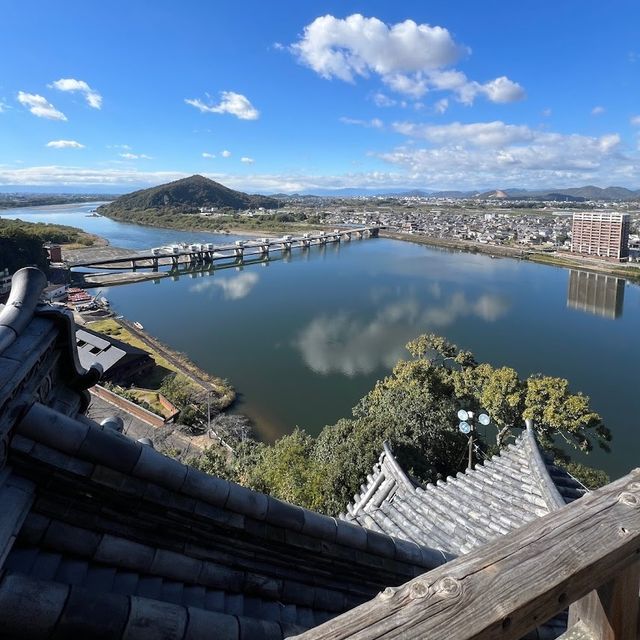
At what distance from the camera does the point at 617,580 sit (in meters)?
0.79

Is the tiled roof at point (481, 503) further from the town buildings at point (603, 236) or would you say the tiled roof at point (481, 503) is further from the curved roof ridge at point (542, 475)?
the town buildings at point (603, 236)

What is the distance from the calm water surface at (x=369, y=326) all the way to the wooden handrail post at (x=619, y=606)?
1148 cm

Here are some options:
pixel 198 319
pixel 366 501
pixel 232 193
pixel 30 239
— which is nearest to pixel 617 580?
pixel 366 501

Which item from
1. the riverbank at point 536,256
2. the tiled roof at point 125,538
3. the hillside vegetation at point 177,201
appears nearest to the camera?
the tiled roof at point 125,538

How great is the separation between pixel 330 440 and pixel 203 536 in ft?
23.1

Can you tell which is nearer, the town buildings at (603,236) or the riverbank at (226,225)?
the town buildings at (603,236)

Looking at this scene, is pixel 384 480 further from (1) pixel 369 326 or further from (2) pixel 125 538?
(1) pixel 369 326

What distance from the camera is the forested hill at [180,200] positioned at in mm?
94375

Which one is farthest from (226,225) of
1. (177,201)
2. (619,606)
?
(619,606)

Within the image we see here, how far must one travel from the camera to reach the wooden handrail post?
0.78 m

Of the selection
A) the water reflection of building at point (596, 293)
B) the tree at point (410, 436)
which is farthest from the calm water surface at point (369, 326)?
the tree at point (410, 436)

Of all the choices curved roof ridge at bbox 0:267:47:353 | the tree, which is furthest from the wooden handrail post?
the tree

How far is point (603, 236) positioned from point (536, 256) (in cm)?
675

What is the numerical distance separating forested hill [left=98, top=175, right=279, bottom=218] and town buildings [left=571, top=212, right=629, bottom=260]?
71.0 m
